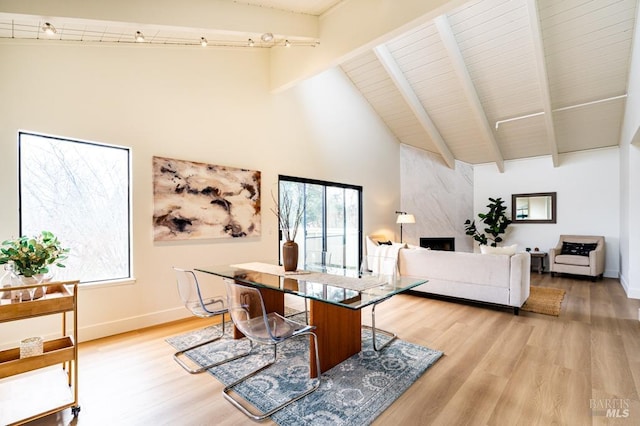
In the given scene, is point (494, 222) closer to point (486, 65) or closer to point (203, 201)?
point (486, 65)

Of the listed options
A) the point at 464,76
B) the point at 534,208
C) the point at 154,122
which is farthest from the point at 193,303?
the point at 534,208

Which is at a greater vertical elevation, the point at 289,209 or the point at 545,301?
the point at 289,209

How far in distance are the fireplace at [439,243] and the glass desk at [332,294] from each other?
510 cm

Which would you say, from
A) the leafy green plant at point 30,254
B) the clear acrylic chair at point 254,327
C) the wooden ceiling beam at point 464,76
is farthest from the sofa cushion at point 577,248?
the leafy green plant at point 30,254

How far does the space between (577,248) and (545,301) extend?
300cm

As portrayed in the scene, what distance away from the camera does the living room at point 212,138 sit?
2.88 metres

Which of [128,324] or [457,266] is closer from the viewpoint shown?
[128,324]

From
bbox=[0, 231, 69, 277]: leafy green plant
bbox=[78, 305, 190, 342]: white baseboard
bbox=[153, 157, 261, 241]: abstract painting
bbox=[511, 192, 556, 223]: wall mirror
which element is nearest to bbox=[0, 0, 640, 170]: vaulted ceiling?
bbox=[511, 192, 556, 223]: wall mirror

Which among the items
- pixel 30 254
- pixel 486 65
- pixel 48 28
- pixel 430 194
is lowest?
pixel 30 254

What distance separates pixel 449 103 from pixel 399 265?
3.46m

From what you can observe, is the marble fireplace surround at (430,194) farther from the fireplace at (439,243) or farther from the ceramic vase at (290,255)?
the ceramic vase at (290,255)

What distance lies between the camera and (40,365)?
1900mm

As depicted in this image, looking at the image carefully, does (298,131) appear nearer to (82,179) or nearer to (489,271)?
(82,179)

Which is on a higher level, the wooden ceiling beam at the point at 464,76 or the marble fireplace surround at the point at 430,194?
the wooden ceiling beam at the point at 464,76
